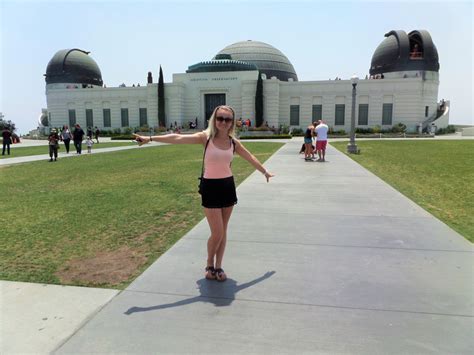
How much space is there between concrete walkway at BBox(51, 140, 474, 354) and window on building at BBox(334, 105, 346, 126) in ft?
152

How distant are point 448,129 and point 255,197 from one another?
182 ft

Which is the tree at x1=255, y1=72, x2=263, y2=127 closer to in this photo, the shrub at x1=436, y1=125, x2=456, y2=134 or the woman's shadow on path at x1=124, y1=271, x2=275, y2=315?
the shrub at x1=436, y1=125, x2=456, y2=134

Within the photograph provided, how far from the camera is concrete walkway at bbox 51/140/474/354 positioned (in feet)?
8.51

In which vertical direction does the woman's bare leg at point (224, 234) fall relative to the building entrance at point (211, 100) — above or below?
below

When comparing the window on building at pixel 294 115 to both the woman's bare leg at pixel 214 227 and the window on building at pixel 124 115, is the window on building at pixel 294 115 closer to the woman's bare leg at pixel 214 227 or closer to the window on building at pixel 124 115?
the window on building at pixel 124 115

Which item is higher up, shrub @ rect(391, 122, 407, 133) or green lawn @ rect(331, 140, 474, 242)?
shrub @ rect(391, 122, 407, 133)

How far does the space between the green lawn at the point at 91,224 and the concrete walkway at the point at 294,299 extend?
0.43 m

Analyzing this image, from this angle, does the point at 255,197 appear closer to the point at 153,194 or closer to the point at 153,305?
the point at 153,194

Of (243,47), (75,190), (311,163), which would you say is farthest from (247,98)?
(75,190)

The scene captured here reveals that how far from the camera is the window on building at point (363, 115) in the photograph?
48.9m

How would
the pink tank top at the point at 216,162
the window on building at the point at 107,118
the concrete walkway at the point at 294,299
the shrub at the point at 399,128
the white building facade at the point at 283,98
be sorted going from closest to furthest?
the concrete walkway at the point at 294,299
the pink tank top at the point at 216,162
the shrub at the point at 399,128
the white building facade at the point at 283,98
the window on building at the point at 107,118

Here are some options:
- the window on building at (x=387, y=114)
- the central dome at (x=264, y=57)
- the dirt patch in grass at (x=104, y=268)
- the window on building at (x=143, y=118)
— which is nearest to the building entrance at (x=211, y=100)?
the window on building at (x=143, y=118)

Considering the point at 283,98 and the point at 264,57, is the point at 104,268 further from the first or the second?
the point at 264,57

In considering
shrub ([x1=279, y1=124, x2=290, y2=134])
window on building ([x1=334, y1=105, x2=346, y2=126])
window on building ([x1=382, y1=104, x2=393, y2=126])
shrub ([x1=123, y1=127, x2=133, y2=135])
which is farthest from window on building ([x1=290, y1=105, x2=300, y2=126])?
shrub ([x1=123, y1=127, x2=133, y2=135])
